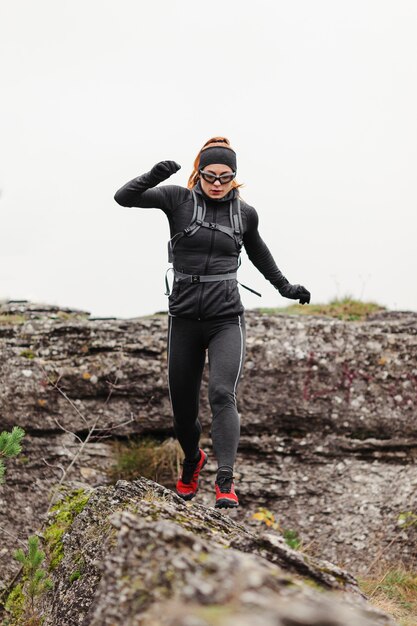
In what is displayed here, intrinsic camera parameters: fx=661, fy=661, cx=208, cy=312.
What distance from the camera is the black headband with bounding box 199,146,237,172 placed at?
5754 mm

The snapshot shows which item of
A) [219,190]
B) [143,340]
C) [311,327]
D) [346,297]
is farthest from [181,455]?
[346,297]

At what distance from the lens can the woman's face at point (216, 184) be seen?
570cm

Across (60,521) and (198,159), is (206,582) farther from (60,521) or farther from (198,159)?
(198,159)

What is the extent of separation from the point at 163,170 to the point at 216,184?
562mm

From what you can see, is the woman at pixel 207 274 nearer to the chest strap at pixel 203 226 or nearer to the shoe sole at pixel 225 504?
the chest strap at pixel 203 226

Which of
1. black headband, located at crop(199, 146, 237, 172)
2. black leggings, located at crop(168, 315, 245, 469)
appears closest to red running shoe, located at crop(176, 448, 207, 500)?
black leggings, located at crop(168, 315, 245, 469)

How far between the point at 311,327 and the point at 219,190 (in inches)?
133

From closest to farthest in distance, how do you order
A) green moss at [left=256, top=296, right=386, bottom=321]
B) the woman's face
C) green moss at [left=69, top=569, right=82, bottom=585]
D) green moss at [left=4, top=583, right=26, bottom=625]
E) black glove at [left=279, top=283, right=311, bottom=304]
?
green moss at [left=69, top=569, right=82, bottom=585], green moss at [left=4, top=583, right=26, bottom=625], the woman's face, black glove at [left=279, top=283, right=311, bottom=304], green moss at [left=256, top=296, right=386, bottom=321]

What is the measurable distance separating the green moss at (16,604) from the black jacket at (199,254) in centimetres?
271

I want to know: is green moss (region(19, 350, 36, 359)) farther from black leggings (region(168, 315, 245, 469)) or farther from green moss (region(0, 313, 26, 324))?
black leggings (region(168, 315, 245, 469))

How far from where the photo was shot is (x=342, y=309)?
11.6 m

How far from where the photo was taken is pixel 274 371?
330 inches

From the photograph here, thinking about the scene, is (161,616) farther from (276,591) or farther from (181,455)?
(181,455)

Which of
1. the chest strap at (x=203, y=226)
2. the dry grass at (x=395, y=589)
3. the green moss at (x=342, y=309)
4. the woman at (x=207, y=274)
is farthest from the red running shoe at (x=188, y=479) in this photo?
the green moss at (x=342, y=309)
